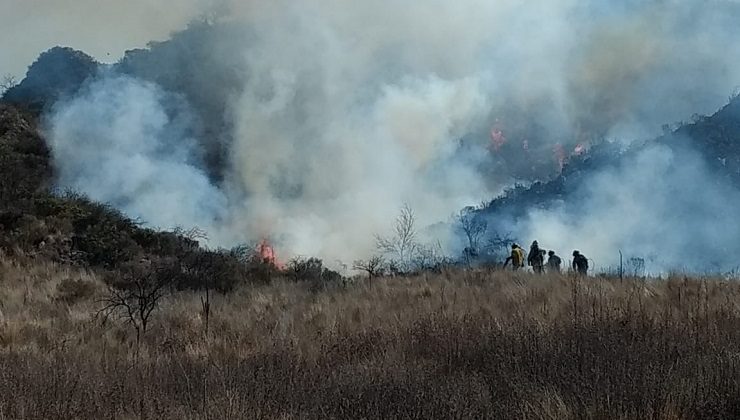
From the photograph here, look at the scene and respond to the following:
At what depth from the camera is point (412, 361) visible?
5.51 meters

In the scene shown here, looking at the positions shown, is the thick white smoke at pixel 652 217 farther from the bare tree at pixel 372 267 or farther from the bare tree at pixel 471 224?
the bare tree at pixel 372 267

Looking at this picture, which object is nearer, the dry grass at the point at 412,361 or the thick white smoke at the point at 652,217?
the dry grass at the point at 412,361

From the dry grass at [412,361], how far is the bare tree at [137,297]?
248 millimetres

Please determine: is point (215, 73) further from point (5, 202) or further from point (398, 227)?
point (5, 202)

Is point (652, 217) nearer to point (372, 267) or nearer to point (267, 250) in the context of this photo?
point (267, 250)

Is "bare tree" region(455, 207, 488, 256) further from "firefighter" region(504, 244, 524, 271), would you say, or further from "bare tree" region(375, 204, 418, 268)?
"firefighter" region(504, 244, 524, 271)

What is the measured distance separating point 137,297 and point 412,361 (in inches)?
220

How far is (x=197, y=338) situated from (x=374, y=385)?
3.92 m

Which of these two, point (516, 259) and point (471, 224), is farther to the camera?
point (471, 224)

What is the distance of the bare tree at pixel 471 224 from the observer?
47959mm

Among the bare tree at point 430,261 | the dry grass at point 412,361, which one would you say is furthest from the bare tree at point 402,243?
the dry grass at point 412,361

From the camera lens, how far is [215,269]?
59.4ft

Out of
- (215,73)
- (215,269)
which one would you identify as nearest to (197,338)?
(215,269)

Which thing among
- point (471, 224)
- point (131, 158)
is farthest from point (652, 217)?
point (131, 158)
